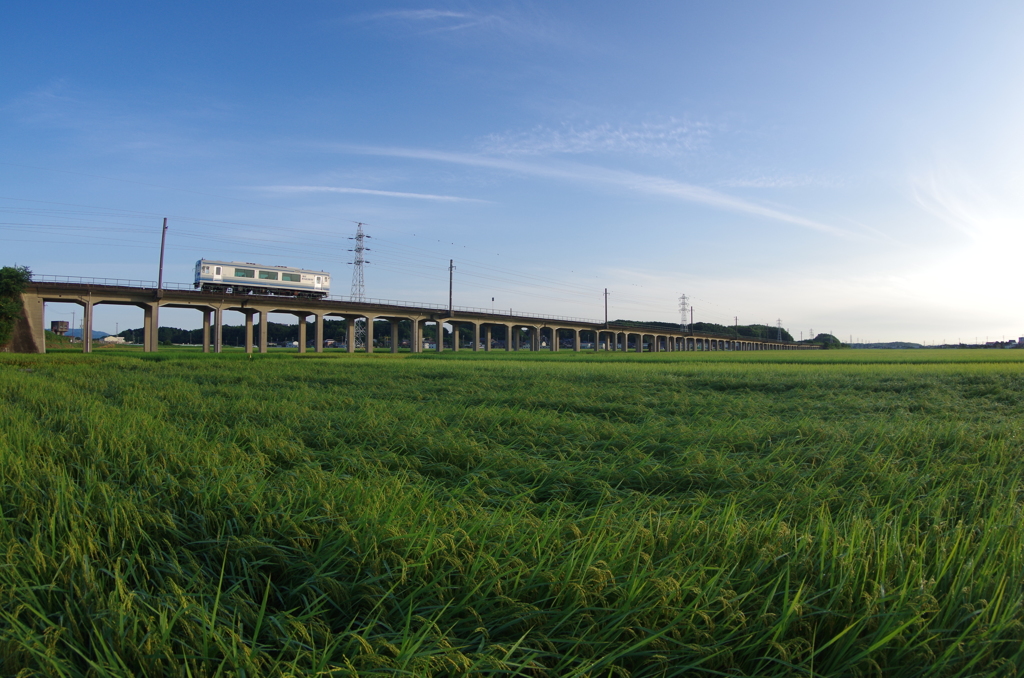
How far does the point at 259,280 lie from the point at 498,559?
5716cm

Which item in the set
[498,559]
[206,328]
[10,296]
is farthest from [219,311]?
[498,559]

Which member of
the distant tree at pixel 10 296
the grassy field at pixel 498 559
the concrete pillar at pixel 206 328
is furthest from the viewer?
the concrete pillar at pixel 206 328

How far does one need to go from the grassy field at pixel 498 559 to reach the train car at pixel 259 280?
51.2m

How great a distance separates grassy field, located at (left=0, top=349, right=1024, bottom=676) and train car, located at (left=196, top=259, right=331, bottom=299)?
5117 cm

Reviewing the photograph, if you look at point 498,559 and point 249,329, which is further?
point 249,329

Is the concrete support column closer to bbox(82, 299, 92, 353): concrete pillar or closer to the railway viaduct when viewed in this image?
the railway viaduct

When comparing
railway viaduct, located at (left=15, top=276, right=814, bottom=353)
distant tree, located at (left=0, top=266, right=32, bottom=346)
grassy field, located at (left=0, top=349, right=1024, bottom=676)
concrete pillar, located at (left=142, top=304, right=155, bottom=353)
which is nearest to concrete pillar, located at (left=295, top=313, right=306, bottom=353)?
railway viaduct, located at (left=15, top=276, right=814, bottom=353)

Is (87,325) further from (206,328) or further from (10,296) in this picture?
(206,328)

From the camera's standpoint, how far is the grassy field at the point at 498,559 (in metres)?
1.95

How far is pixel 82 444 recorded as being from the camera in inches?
200

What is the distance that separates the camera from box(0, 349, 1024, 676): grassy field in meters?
1.95

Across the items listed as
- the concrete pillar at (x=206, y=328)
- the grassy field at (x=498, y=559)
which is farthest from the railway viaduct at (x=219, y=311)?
the grassy field at (x=498, y=559)

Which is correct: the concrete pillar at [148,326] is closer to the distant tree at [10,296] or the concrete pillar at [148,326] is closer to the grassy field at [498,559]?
the distant tree at [10,296]

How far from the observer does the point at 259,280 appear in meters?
52.8
